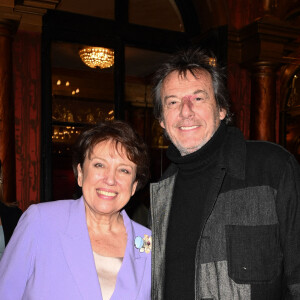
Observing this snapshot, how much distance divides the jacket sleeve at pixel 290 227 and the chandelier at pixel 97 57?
3.39 m

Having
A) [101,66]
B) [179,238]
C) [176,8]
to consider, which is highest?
[176,8]

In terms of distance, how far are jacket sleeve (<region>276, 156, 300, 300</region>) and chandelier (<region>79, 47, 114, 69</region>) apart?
11.1 ft

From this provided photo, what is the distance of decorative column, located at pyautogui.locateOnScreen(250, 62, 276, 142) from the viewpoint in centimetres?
508

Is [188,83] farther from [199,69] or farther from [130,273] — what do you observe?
[130,273]

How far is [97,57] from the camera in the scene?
4.70m

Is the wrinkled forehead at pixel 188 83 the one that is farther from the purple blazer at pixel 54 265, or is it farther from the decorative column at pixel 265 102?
the decorative column at pixel 265 102

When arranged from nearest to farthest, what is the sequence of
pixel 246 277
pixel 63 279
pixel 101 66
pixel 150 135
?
pixel 246 277 < pixel 63 279 < pixel 101 66 < pixel 150 135

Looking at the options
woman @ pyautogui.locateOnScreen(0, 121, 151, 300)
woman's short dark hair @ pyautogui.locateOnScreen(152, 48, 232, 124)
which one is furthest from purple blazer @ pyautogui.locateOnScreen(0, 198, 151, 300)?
woman's short dark hair @ pyautogui.locateOnScreen(152, 48, 232, 124)

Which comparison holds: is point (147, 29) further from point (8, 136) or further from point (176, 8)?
point (8, 136)

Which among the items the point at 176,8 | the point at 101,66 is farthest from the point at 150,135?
the point at 101,66

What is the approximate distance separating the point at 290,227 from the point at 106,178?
Result: 0.87 m

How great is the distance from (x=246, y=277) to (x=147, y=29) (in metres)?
3.99

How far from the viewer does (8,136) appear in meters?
3.98

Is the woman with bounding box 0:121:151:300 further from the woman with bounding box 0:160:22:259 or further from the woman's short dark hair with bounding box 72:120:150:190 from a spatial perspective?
the woman with bounding box 0:160:22:259
